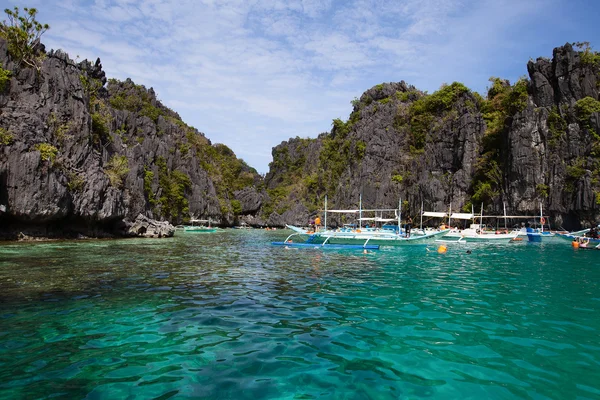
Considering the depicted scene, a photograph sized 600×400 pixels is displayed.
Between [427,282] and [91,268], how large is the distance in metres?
14.1

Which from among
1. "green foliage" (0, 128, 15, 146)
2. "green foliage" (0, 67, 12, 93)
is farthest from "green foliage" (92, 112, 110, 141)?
"green foliage" (0, 128, 15, 146)

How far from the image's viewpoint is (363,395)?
458 cm

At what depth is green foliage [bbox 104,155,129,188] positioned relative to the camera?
4042 cm

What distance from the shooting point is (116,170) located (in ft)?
143

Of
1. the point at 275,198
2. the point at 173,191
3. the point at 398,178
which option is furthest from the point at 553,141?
the point at 275,198

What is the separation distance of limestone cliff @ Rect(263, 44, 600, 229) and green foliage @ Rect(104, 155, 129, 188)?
163ft

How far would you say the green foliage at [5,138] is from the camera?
94.2ft

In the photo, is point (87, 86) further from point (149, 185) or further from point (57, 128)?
point (149, 185)

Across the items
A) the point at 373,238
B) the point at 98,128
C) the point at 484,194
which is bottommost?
the point at 373,238

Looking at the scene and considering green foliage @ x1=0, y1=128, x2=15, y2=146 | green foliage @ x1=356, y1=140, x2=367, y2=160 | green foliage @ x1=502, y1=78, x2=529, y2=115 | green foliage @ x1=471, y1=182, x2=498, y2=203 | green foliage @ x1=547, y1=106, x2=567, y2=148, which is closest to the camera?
green foliage @ x1=0, y1=128, x2=15, y2=146

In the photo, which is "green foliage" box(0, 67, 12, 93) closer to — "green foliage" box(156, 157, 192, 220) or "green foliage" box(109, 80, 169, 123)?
"green foliage" box(156, 157, 192, 220)

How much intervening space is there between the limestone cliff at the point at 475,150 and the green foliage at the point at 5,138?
6224 centimetres

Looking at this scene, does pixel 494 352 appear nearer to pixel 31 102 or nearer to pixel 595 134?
pixel 31 102

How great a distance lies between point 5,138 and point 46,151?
10.7 ft
